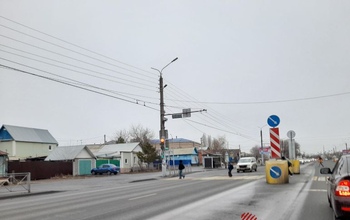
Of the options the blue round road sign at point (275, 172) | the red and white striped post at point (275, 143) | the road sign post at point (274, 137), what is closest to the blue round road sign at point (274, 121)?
the road sign post at point (274, 137)

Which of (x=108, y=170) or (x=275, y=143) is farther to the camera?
(x=108, y=170)

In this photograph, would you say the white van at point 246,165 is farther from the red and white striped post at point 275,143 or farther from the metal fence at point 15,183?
the metal fence at point 15,183

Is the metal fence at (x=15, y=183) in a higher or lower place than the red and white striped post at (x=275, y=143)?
lower

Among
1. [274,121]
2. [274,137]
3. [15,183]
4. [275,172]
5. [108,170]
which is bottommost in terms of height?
[108,170]

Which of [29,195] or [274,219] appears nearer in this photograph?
[274,219]

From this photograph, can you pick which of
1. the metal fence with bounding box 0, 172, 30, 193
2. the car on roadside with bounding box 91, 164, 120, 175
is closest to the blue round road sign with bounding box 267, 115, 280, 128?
the metal fence with bounding box 0, 172, 30, 193

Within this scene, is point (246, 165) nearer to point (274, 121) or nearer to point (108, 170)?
point (108, 170)

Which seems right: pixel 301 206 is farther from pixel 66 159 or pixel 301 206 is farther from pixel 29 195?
pixel 66 159

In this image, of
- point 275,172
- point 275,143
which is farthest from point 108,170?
point 275,143

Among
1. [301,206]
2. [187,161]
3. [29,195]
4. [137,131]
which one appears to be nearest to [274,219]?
[301,206]

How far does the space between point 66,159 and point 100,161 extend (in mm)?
6522

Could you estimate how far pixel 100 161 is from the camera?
55.4 m

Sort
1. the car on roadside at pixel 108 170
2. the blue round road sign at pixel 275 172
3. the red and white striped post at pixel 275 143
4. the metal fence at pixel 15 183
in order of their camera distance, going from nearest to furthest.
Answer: the blue round road sign at pixel 275 172 < the red and white striped post at pixel 275 143 < the metal fence at pixel 15 183 < the car on roadside at pixel 108 170

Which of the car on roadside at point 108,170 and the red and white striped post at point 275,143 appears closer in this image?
the red and white striped post at point 275,143
